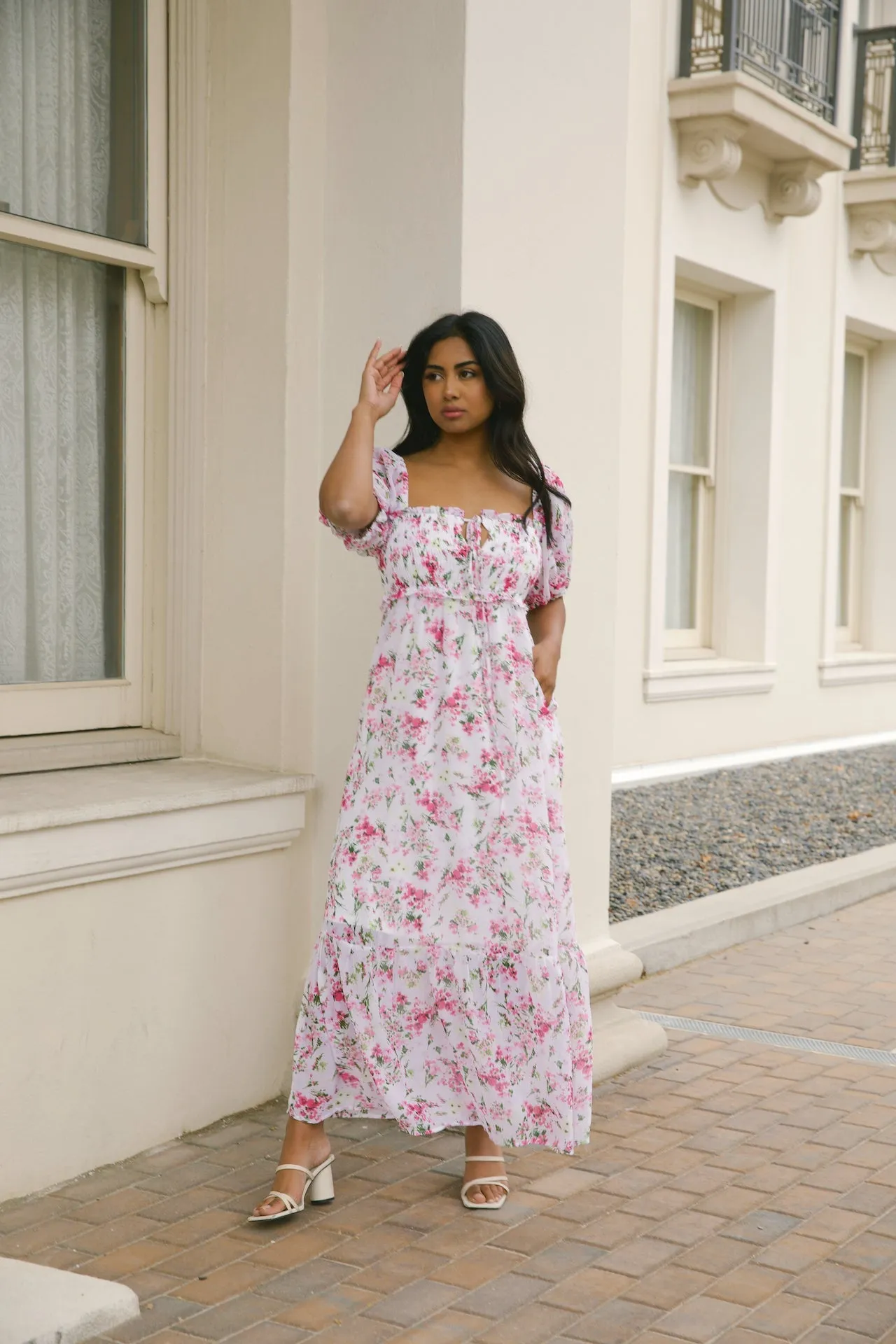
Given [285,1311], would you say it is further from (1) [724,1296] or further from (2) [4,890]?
(2) [4,890]

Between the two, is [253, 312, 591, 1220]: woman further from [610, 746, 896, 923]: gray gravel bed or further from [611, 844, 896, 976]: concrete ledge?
[610, 746, 896, 923]: gray gravel bed

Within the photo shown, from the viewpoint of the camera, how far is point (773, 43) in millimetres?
10227

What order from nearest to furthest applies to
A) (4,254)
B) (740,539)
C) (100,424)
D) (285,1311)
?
(285,1311) < (4,254) < (100,424) < (740,539)

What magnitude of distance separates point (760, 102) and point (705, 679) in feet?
11.6

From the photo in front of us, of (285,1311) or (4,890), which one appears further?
(4,890)

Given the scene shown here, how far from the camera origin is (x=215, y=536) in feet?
12.7

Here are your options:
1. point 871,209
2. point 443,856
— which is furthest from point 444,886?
point 871,209

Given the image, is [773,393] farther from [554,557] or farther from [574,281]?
[554,557]

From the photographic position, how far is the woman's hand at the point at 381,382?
317 cm

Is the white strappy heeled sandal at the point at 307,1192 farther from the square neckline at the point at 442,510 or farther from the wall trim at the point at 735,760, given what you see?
the wall trim at the point at 735,760

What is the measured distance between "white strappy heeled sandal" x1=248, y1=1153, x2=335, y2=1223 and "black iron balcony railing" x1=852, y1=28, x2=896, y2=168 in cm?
1009

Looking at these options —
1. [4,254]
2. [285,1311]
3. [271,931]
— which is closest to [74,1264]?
[285,1311]

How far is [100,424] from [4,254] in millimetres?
456

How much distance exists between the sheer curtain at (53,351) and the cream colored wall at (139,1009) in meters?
0.66
